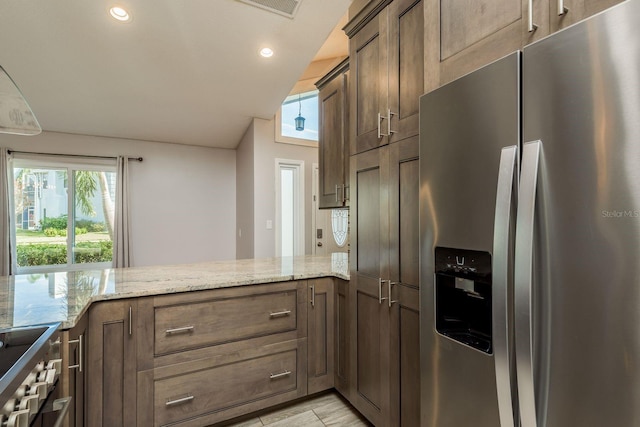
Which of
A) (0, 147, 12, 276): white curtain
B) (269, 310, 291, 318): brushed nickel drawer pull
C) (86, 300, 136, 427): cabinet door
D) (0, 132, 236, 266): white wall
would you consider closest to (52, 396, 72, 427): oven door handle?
(86, 300, 136, 427): cabinet door

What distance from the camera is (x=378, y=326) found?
1.67 meters

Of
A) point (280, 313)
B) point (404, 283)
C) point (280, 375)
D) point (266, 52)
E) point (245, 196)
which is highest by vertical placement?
point (266, 52)

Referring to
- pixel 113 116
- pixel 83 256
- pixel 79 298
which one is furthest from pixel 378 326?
pixel 83 256

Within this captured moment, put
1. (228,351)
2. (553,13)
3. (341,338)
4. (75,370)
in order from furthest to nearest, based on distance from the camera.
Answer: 1. (341,338)
2. (228,351)
3. (75,370)
4. (553,13)

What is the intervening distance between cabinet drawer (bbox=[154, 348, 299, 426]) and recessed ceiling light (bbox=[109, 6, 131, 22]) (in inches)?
104

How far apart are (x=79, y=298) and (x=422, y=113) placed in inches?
68.2

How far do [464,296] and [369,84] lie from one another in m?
1.25

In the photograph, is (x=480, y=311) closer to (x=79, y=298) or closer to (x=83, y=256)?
(x=79, y=298)

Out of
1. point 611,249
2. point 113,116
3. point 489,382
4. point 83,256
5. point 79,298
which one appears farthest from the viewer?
point 83,256

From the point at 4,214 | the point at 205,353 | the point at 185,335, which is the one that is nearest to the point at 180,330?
the point at 185,335

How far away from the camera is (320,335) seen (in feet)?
6.92

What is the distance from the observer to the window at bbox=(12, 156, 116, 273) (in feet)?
13.3

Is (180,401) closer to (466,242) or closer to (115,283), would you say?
(115,283)

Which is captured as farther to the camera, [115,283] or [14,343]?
[115,283]
